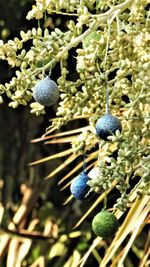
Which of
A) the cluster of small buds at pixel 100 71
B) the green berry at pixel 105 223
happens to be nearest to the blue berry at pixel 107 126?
the cluster of small buds at pixel 100 71

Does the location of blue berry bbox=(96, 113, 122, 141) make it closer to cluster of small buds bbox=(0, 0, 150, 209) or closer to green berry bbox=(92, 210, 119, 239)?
cluster of small buds bbox=(0, 0, 150, 209)

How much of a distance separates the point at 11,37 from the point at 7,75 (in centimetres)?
16

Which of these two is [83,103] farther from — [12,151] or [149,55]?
[12,151]

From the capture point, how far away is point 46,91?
111 centimetres

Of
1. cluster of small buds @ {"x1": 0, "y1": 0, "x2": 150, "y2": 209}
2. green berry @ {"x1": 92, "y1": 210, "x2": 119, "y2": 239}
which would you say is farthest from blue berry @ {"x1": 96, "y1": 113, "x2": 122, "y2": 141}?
green berry @ {"x1": 92, "y1": 210, "x2": 119, "y2": 239}

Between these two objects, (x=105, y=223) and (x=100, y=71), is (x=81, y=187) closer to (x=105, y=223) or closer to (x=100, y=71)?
(x=105, y=223)

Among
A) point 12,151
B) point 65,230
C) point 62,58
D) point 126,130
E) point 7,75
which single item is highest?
point 62,58

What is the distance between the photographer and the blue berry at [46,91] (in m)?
1.11

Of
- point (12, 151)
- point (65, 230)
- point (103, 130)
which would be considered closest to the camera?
point (103, 130)

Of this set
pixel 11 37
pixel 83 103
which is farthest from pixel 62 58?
pixel 11 37

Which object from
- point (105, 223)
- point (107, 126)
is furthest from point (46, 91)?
point (105, 223)

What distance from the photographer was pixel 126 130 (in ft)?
3.81

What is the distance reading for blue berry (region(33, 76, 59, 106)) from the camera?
1.11m

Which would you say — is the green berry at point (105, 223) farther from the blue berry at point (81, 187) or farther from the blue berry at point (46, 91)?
the blue berry at point (46, 91)
